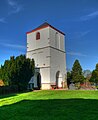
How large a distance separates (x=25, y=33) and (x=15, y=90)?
51.9 feet

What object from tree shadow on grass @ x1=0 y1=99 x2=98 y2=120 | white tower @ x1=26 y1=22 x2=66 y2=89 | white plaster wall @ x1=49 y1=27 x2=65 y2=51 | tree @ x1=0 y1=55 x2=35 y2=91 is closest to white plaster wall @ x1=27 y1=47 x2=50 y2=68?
white tower @ x1=26 y1=22 x2=66 y2=89

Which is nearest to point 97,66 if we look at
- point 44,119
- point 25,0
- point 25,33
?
point 25,33

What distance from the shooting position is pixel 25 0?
1953 centimetres

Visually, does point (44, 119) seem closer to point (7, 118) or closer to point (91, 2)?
point (7, 118)

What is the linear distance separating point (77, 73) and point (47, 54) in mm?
9028

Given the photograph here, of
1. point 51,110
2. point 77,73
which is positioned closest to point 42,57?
point 77,73

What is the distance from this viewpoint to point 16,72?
25906 mm

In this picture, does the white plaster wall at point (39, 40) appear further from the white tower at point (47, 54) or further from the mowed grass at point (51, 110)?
the mowed grass at point (51, 110)

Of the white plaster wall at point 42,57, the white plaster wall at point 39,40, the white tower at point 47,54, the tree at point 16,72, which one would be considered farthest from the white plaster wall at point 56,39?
the tree at point 16,72

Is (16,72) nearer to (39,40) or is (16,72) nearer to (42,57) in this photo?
(42,57)

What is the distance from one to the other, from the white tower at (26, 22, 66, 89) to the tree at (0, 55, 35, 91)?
5382 mm

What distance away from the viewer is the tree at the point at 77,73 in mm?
36844

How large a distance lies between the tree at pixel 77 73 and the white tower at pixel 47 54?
9.14 feet

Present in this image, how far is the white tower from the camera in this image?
32.1 metres
